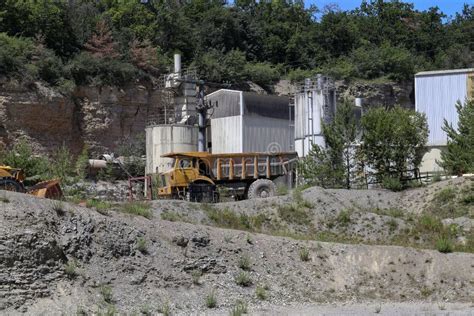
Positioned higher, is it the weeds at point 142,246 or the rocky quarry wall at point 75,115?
the rocky quarry wall at point 75,115

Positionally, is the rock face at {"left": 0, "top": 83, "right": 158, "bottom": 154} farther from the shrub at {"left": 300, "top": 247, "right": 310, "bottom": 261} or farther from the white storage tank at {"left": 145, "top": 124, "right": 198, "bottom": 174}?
the shrub at {"left": 300, "top": 247, "right": 310, "bottom": 261}

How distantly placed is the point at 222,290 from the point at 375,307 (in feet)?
15.1

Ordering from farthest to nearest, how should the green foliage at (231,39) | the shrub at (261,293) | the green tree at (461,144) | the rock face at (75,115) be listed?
the green foliage at (231,39) → the rock face at (75,115) → the green tree at (461,144) → the shrub at (261,293)

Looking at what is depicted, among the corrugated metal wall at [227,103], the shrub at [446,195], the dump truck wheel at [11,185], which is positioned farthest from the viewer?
the corrugated metal wall at [227,103]

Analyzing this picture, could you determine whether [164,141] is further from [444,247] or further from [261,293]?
[261,293]

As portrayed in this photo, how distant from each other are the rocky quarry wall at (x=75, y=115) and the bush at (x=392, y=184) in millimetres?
19970

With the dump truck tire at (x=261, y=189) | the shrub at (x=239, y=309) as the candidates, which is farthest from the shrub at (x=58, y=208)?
the dump truck tire at (x=261, y=189)

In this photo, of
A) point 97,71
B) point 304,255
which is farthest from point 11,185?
point 97,71

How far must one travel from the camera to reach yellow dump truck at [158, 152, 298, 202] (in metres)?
44.5

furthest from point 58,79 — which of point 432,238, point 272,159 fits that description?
point 432,238

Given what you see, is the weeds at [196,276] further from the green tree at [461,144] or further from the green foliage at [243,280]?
the green tree at [461,144]

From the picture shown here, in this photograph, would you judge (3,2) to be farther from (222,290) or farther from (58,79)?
(222,290)

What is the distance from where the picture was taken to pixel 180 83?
7094cm

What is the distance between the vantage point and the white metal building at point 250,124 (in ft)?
214
